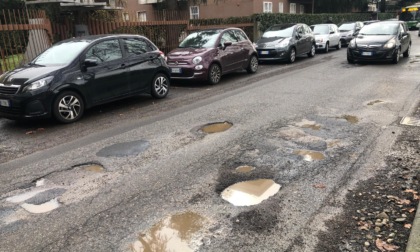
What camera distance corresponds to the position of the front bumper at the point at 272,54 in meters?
16.2

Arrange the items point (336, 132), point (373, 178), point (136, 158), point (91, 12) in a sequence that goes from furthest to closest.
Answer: point (91, 12) → point (336, 132) → point (136, 158) → point (373, 178)

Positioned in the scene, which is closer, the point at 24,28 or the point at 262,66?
the point at 24,28

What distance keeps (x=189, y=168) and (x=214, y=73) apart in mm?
7149

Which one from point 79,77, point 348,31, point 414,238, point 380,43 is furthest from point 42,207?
point 348,31

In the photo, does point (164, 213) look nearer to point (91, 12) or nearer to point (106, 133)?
point (106, 133)

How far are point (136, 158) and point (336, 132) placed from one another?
3.40 meters

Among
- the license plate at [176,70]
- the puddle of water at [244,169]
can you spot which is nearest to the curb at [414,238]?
the puddle of water at [244,169]

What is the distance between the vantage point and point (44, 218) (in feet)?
12.7

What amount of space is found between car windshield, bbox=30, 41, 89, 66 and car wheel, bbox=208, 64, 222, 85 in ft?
14.3

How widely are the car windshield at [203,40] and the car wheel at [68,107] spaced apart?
5.38 meters

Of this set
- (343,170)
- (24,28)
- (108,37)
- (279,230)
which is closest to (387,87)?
(343,170)

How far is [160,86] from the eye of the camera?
9828 millimetres

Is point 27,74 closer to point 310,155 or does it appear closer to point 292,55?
point 310,155

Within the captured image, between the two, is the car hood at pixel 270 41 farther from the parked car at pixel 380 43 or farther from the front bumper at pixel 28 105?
the front bumper at pixel 28 105
